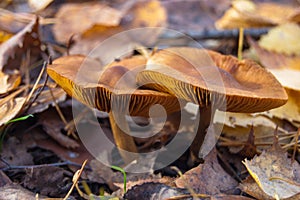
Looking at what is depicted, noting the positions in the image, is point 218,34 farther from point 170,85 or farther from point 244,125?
point 170,85

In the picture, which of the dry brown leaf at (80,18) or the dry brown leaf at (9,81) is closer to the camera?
the dry brown leaf at (9,81)

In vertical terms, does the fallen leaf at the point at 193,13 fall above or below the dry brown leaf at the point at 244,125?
above

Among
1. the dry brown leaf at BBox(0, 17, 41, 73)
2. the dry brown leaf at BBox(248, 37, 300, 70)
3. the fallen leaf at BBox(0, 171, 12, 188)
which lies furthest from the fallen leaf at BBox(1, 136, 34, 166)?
the dry brown leaf at BBox(248, 37, 300, 70)

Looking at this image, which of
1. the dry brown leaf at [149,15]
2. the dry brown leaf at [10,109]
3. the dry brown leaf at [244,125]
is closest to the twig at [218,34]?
the dry brown leaf at [149,15]

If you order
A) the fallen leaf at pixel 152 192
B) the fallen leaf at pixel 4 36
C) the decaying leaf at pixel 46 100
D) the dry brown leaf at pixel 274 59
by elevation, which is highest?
the fallen leaf at pixel 4 36

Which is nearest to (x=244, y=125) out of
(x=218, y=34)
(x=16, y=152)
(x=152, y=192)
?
(x=152, y=192)

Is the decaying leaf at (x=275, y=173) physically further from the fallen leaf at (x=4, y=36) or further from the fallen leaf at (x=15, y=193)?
the fallen leaf at (x=4, y=36)
